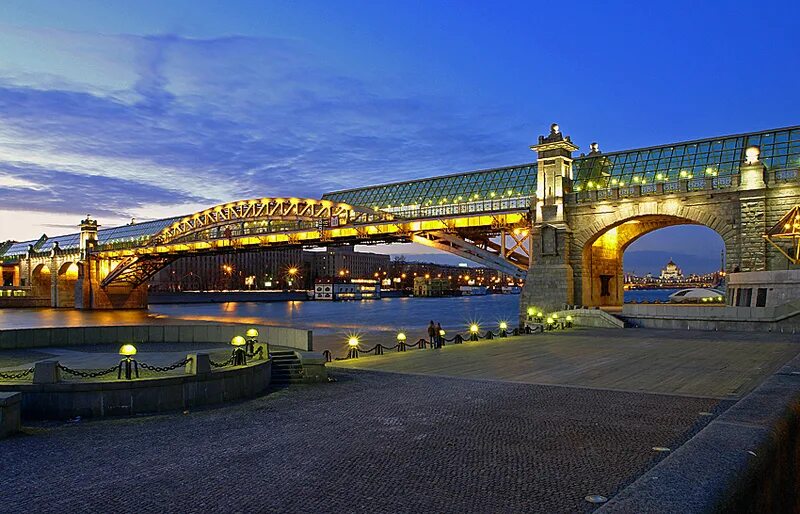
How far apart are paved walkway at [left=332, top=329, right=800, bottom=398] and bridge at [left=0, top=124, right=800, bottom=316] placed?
457 inches

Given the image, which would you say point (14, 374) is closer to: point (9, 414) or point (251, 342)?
point (9, 414)

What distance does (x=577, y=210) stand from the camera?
160ft

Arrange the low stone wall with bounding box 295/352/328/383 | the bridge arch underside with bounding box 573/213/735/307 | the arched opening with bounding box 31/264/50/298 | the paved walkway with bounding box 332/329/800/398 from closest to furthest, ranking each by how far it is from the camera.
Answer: the paved walkway with bounding box 332/329/800/398
the low stone wall with bounding box 295/352/328/383
the bridge arch underside with bounding box 573/213/735/307
the arched opening with bounding box 31/264/50/298

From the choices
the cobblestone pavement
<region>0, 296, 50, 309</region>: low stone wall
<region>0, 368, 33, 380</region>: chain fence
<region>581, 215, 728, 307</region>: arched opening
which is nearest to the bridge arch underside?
<region>581, 215, 728, 307</region>: arched opening

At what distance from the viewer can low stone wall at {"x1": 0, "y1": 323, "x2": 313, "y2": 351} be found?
25359 millimetres

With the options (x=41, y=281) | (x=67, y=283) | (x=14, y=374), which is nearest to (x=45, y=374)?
(x=14, y=374)

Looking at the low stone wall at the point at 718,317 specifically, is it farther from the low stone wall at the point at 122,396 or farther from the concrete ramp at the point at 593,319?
the low stone wall at the point at 122,396

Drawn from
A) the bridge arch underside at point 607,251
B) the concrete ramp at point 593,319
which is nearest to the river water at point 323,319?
the bridge arch underside at point 607,251

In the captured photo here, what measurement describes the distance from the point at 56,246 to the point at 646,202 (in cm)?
10352

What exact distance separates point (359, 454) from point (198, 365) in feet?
22.0

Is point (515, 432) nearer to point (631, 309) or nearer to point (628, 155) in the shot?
point (631, 309)

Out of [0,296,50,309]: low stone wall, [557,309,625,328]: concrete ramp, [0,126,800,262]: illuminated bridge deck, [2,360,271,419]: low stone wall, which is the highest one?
[0,126,800,262]: illuminated bridge deck

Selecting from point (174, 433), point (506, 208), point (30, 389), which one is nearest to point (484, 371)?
point (174, 433)

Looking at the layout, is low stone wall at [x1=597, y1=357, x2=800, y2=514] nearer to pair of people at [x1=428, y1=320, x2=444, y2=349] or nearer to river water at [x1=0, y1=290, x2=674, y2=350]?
pair of people at [x1=428, y1=320, x2=444, y2=349]
